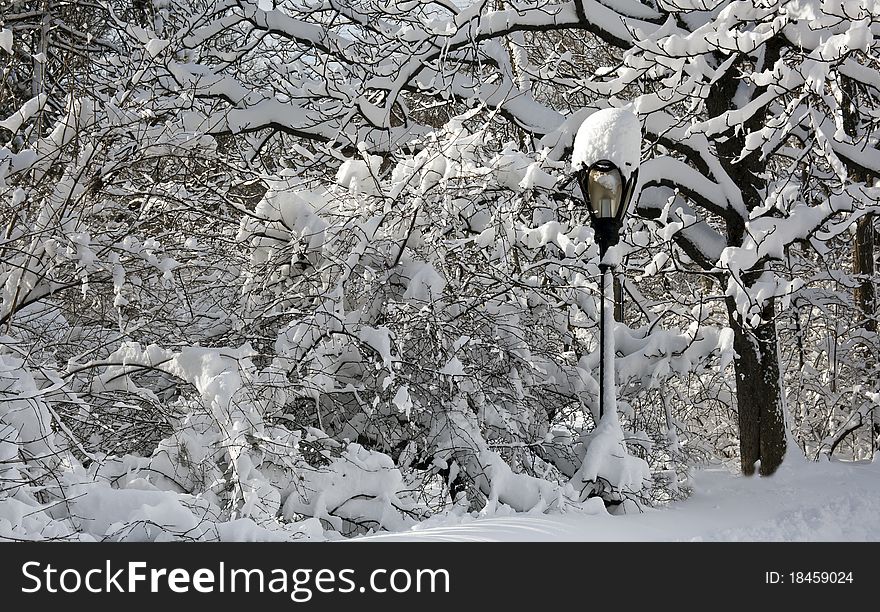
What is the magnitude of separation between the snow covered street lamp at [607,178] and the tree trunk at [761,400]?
2.48 meters

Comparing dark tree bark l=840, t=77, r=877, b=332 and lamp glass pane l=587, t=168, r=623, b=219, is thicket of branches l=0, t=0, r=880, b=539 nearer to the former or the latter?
lamp glass pane l=587, t=168, r=623, b=219

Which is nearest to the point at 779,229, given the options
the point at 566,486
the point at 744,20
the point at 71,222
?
the point at 744,20

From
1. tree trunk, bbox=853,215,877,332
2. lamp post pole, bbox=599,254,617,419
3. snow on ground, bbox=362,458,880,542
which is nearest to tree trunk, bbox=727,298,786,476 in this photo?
snow on ground, bbox=362,458,880,542

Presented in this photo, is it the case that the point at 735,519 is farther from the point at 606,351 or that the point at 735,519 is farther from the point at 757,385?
the point at 757,385

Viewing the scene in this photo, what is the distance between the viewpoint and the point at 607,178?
6789 mm

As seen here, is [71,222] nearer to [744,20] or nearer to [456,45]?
[456,45]

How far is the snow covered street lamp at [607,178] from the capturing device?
6.76m

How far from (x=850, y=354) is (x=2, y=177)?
9558mm

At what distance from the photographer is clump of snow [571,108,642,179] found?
22.1 ft

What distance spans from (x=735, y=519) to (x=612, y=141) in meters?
2.65

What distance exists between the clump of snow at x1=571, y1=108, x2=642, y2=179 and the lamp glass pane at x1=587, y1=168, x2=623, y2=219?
68 mm
